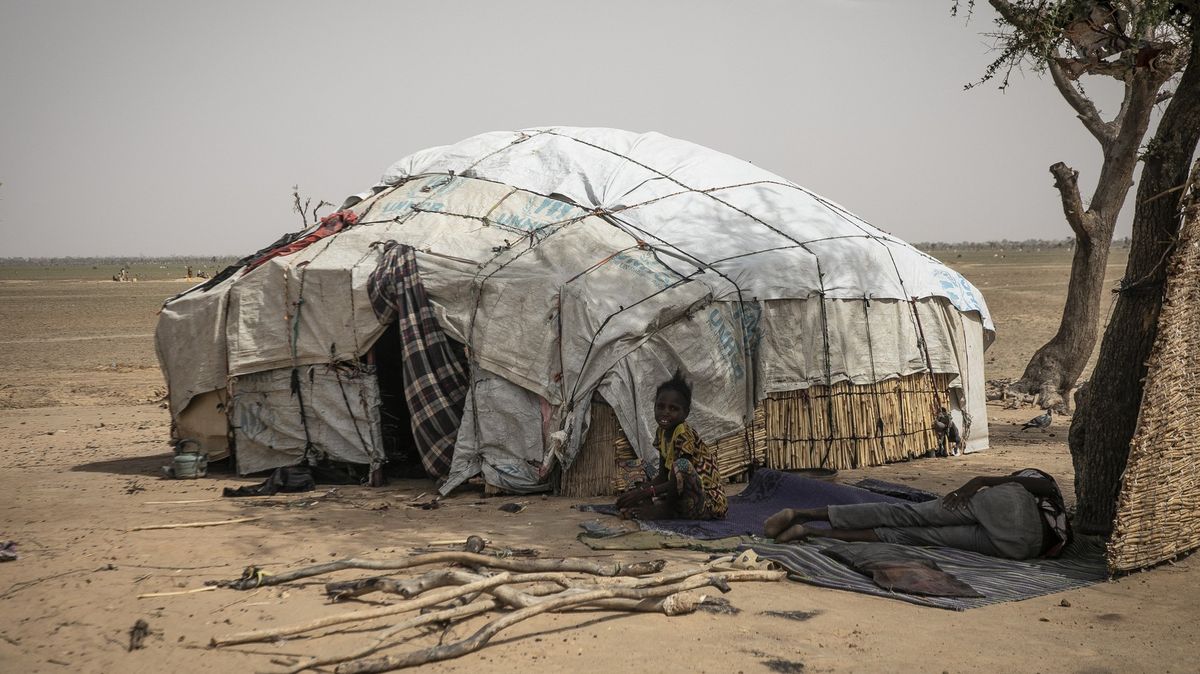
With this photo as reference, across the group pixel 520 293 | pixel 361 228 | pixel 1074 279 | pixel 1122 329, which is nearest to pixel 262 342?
pixel 361 228

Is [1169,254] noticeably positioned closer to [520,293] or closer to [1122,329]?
[1122,329]

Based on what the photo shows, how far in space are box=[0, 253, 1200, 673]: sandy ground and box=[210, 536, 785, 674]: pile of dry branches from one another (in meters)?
0.07

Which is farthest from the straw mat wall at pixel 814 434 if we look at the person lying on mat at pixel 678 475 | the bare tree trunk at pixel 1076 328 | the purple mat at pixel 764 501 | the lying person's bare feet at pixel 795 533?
the bare tree trunk at pixel 1076 328

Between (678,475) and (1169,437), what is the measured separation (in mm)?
2566

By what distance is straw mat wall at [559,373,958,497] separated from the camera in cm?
689

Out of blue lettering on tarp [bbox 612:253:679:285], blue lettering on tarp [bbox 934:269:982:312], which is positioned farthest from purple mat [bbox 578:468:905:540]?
blue lettering on tarp [bbox 934:269:982:312]

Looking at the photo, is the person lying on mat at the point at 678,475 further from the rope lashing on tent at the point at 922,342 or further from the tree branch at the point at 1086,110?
the tree branch at the point at 1086,110

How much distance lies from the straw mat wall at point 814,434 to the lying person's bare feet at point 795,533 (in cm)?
165

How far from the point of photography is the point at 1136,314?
5.22 metres

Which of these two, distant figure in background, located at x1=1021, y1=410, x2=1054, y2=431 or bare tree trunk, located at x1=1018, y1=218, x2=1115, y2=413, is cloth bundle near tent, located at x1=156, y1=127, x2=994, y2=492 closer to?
distant figure in background, located at x1=1021, y1=410, x2=1054, y2=431

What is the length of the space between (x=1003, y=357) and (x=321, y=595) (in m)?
14.4

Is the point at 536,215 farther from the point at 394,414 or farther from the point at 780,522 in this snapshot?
the point at 780,522

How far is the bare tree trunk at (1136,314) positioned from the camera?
17.0ft

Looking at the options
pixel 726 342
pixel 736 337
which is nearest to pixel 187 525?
pixel 726 342
